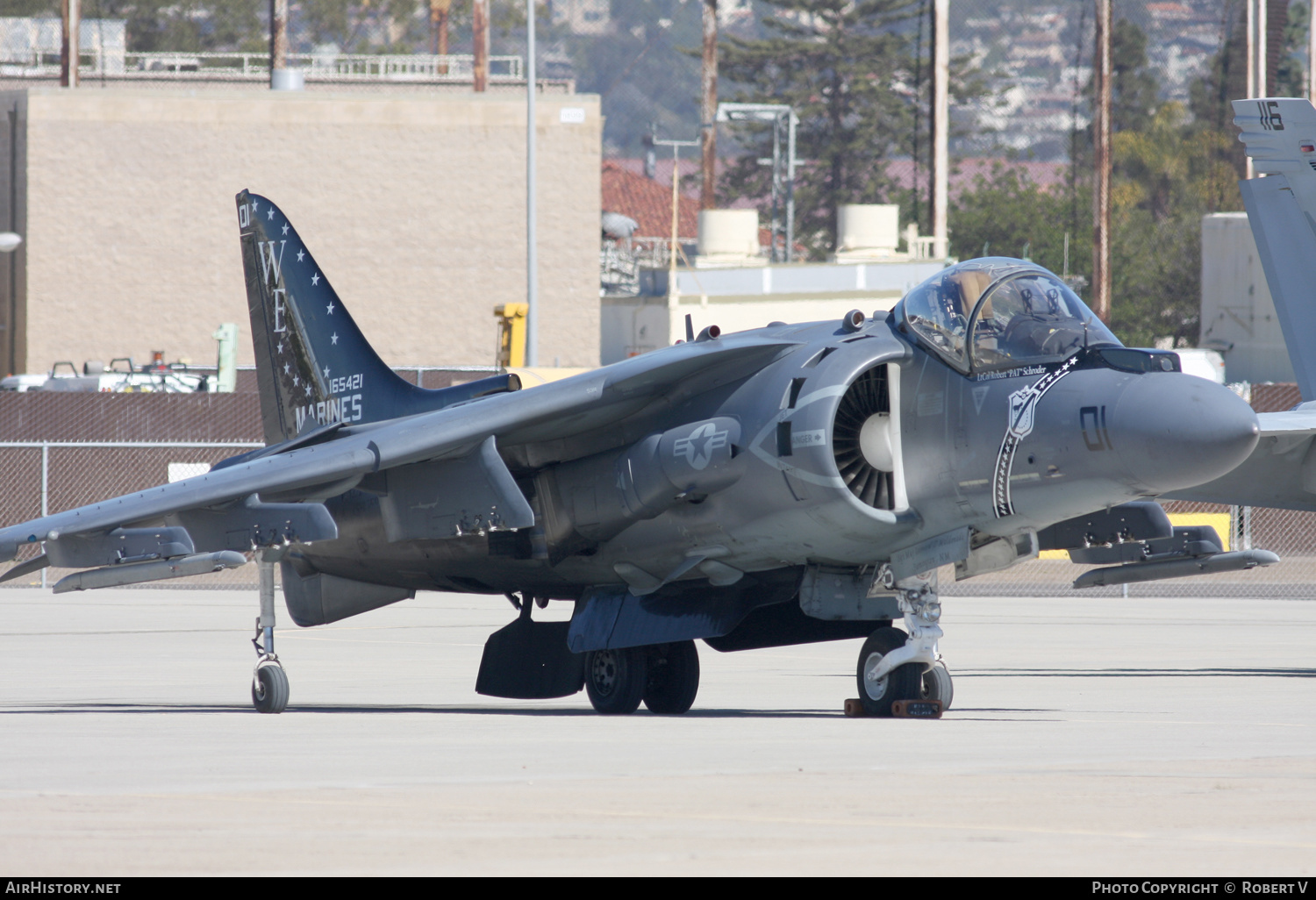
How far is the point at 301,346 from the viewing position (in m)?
16.2

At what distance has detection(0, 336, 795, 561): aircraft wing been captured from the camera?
1279 centimetres

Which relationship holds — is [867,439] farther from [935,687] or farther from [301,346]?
[301,346]

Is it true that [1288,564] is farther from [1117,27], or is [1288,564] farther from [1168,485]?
[1117,27]

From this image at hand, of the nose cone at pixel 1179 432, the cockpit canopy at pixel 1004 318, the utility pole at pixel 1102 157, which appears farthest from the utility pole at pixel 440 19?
the nose cone at pixel 1179 432

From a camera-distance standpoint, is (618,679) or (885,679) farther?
(618,679)

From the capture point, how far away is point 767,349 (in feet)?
43.4

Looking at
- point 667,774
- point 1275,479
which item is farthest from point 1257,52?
point 667,774

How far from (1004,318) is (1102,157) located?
133 ft

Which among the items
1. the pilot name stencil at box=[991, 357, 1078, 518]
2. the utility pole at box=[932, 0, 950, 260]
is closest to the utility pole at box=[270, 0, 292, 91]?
the utility pole at box=[932, 0, 950, 260]

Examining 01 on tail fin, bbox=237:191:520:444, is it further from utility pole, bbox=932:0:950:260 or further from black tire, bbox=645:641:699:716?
utility pole, bbox=932:0:950:260

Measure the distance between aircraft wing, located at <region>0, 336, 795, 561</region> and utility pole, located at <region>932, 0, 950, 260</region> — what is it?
4004 centimetres

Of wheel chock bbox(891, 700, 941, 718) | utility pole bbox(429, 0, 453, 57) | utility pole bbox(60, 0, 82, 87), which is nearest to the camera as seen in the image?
wheel chock bbox(891, 700, 941, 718)

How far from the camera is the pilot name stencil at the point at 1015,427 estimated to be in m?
11.9
